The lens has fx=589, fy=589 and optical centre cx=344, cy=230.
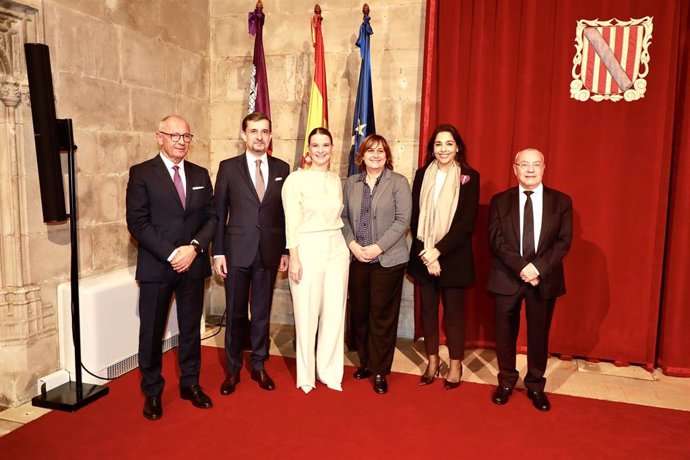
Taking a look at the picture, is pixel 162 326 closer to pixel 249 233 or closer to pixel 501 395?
pixel 249 233

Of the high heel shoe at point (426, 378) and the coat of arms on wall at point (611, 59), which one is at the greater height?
the coat of arms on wall at point (611, 59)

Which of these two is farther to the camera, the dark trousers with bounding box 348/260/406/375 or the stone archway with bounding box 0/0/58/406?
the dark trousers with bounding box 348/260/406/375

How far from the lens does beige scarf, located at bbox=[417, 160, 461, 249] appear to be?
3.58 m

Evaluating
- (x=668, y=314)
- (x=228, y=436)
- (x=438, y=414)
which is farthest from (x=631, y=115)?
(x=228, y=436)

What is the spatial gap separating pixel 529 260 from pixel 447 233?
499mm

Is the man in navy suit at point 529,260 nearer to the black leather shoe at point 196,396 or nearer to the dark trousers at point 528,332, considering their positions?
the dark trousers at point 528,332

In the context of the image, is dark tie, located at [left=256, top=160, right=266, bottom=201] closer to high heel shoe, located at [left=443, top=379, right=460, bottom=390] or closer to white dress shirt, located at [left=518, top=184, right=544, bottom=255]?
white dress shirt, located at [left=518, top=184, right=544, bottom=255]

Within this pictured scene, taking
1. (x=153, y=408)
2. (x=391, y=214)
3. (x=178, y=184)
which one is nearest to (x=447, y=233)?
(x=391, y=214)

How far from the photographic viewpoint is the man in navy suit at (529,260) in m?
3.34

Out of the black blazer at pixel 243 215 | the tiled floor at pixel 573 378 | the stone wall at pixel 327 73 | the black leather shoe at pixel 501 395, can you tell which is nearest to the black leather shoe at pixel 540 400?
the black leather shoe at pixel 501 395

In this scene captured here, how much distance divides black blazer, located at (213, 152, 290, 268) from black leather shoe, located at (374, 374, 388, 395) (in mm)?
995

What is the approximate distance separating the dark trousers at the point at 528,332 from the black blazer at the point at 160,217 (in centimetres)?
178

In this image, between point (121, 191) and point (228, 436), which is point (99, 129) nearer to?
point (121, 191)

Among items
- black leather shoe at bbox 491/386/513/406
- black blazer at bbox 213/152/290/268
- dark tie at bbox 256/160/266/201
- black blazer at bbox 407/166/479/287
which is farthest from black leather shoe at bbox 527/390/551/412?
dark tie at bbox 256/160/266/201
